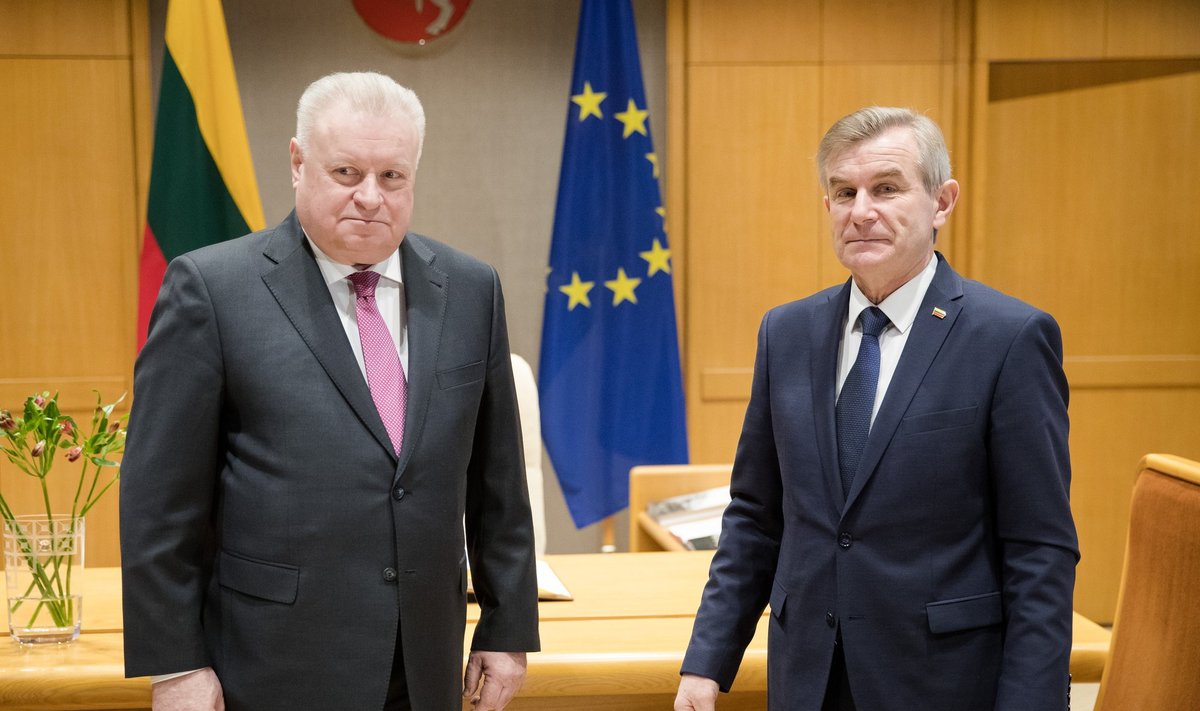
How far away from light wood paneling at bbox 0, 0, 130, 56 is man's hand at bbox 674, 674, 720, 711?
13.0 ft

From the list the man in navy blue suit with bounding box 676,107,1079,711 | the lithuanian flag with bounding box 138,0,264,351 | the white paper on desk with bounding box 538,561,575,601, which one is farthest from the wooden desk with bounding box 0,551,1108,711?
the lithuanian flag with bounding box 138,0,264,351

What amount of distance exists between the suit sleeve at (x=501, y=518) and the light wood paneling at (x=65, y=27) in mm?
3474

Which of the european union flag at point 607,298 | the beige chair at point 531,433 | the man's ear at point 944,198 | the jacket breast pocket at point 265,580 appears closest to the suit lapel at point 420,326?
the jacket breast pocket at point 265,580

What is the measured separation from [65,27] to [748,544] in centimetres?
403

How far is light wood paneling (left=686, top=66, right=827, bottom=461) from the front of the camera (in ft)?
16.1

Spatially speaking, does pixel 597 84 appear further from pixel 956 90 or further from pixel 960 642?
pixel 960 642

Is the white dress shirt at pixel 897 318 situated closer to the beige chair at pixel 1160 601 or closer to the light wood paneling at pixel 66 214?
the beige chair at pixel 1160 601

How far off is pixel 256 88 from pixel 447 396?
3624 millimetres

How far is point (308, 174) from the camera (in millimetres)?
1738

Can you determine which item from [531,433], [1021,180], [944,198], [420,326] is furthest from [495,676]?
[1021,180]

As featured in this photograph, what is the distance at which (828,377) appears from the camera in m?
1.77

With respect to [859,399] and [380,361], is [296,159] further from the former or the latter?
[859,399]

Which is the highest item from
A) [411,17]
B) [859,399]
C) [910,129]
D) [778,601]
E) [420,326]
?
[411,17]

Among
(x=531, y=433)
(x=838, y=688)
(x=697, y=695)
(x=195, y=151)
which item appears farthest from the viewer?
(x=195, y=151)
